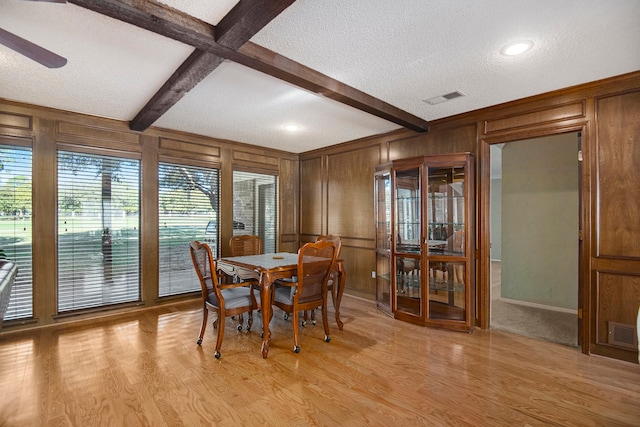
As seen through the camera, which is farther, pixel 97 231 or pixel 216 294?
pixel 97 231

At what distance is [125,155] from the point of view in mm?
4074

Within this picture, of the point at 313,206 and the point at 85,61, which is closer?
the point at 85,61

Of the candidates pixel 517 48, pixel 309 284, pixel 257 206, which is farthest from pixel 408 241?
pixel 257 206

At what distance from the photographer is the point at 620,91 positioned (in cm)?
273

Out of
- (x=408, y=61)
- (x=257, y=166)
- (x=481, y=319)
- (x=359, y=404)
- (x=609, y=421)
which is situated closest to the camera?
(x=609, y=421)

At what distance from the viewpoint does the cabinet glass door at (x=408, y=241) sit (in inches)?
147

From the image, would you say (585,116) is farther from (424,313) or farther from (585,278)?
(424,313)

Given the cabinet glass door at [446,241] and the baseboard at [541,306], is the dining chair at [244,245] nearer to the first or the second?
the cabinet glass door at [446,241]

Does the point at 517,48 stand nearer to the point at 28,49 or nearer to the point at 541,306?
the point at 28,49

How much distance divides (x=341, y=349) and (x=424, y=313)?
119cm

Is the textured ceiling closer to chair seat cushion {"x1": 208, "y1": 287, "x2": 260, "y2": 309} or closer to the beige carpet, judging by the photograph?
chair seat cushion {"x1": 208, "y1": 287, "x2": 260, "y2": 309}

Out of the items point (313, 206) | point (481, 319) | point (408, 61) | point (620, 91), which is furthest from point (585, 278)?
point (313, 206)

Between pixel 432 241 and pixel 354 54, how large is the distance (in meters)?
2.27

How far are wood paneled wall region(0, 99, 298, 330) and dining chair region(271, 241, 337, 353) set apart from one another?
7.12 ft
